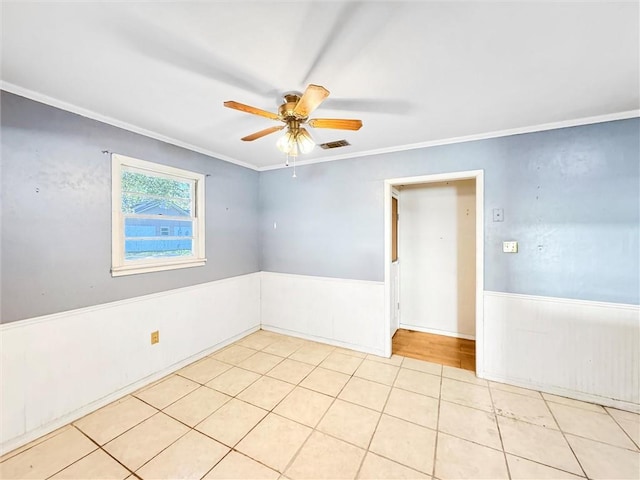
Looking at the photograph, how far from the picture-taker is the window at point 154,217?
7.62 ft

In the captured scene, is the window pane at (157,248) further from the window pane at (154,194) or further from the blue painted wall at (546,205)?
the blue painted wall at (546,205)

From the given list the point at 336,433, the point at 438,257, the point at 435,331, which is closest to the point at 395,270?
the point at 438,257

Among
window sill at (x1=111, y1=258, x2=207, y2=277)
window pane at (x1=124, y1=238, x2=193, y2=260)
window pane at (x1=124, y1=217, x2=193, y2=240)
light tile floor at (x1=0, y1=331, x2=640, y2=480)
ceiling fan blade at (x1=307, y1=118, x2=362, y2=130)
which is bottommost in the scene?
light tile floor at (x1=0, y1=331, x2=640, y2=480)

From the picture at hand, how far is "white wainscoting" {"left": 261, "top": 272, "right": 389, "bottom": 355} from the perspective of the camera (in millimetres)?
3148

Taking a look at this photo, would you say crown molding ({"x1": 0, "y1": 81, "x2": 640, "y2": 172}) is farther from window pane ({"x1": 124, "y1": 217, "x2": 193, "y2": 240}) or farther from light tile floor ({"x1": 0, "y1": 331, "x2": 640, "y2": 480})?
light tile floor ({"x1": 0, "y1": 331, "x2": 640, "y2": 480})

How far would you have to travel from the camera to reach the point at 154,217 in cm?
262

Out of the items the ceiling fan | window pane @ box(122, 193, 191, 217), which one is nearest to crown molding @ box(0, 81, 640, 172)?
window pane @ box(122, 193, 191, 217)

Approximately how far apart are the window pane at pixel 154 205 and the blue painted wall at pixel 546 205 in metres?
1.92

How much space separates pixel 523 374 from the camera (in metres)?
2.46

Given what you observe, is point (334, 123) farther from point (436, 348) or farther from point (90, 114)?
point (436, 348)

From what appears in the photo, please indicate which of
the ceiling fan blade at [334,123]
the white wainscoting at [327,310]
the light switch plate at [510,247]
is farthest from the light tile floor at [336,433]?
the ceiling fan blade at [334,123]

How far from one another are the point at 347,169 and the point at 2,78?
113 inches

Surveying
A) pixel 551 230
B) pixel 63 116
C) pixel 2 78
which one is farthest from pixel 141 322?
pixel 551 230

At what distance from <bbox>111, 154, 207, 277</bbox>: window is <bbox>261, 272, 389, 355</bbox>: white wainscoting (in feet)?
4.07
